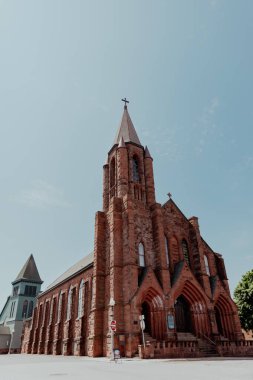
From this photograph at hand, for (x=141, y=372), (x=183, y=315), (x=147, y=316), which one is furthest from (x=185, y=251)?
(x=141, y=372)

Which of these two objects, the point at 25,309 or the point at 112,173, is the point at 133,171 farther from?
the point at 25,309

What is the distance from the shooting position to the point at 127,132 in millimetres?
36094

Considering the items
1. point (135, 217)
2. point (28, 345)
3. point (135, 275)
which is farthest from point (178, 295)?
point (28, 345)

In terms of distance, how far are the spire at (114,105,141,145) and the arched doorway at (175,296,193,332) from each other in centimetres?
1969

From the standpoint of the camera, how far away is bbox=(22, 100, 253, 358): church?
21.2 meters

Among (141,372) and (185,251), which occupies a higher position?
(185,251)

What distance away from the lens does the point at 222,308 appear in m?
27.8

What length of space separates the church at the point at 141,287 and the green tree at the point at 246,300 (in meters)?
4.55

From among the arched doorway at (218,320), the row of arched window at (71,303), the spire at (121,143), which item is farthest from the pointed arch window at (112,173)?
the arched doorway at (218,320)

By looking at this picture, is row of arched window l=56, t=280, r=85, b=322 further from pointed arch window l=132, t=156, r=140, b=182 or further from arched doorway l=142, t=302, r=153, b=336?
pointed arch window l=132, t=156, r=140, b=182

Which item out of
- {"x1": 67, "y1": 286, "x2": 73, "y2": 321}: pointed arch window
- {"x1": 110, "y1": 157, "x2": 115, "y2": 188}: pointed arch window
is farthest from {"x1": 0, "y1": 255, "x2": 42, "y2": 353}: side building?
{"x1": 110, "y1": 157, "x2": 115, "y2": 188}: pointed arch window

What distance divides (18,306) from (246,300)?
5014 centimetres

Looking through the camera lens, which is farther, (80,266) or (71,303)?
(80,266)

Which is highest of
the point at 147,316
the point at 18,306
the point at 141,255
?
the point at 18,306
